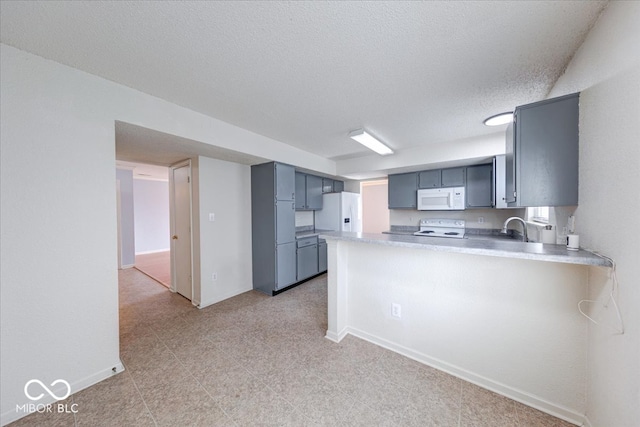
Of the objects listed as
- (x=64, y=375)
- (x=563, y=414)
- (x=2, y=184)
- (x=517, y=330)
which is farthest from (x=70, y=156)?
(x=563, y=414)

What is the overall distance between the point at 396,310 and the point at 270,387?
4.16ft

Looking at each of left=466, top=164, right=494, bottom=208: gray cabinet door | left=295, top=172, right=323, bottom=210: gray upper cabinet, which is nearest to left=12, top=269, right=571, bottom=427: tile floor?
left=295, top=172, right=323, bottom=210: gray upper cabinet

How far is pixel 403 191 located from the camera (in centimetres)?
459

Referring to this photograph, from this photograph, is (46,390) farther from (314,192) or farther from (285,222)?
(314,192)

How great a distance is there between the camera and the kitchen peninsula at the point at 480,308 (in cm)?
146

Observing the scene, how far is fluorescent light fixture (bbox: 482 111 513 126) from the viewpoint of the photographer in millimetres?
2539

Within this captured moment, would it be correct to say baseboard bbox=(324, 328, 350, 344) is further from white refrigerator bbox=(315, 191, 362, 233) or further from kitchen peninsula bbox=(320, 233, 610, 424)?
white refrigerator bbox=(315, 191, 362, 233)

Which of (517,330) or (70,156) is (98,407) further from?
(517,330)

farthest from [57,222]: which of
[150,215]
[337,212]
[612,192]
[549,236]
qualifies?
[150,215]

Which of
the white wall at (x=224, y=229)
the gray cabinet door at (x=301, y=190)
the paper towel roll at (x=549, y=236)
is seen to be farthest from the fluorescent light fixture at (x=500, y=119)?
the white wall at (x=224, y=229)

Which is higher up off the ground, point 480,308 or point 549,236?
point 549,236

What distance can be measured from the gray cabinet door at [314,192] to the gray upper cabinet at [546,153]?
11.3 feet

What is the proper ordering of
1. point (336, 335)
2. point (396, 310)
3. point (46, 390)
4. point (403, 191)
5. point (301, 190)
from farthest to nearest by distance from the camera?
point (403, 191) < point (301, 190) < point (336, 335) < point (396, 310) < point (46, 390)

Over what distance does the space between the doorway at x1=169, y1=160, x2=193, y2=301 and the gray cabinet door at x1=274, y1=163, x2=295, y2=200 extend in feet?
4.31
